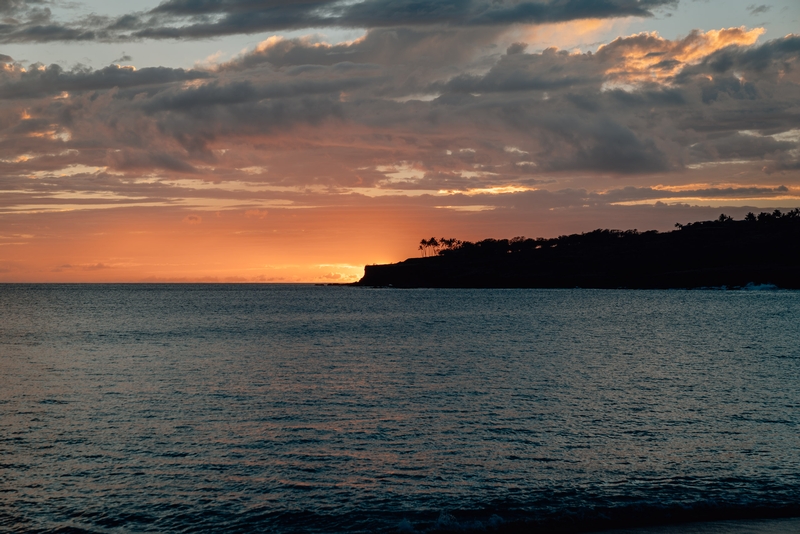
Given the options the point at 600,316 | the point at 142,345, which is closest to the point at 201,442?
the point at 142,345

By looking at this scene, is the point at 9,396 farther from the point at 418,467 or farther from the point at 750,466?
the point at 750,466

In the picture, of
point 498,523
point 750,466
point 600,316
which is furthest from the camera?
point 600,316

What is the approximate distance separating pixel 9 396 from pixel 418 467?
2551 centimetres

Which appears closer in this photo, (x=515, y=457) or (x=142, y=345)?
(x=515, y=457)

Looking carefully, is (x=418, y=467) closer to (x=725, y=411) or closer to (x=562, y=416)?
(x=562, y=416)

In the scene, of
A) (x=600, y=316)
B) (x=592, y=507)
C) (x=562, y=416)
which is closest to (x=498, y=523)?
(x=592, y=507)

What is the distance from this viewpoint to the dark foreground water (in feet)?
57.9

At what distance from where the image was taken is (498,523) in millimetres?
16766

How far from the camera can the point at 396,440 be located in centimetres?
2489

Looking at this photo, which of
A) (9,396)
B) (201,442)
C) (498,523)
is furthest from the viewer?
(9,396)

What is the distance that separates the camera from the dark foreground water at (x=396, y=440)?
1766 centimetres

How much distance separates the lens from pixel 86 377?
41031mm

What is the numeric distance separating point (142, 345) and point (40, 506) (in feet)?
148

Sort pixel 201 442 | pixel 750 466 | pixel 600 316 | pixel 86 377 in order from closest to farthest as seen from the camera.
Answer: pixel 750 466
pixel 201 442
pixel 86 377
pixel 600 316
